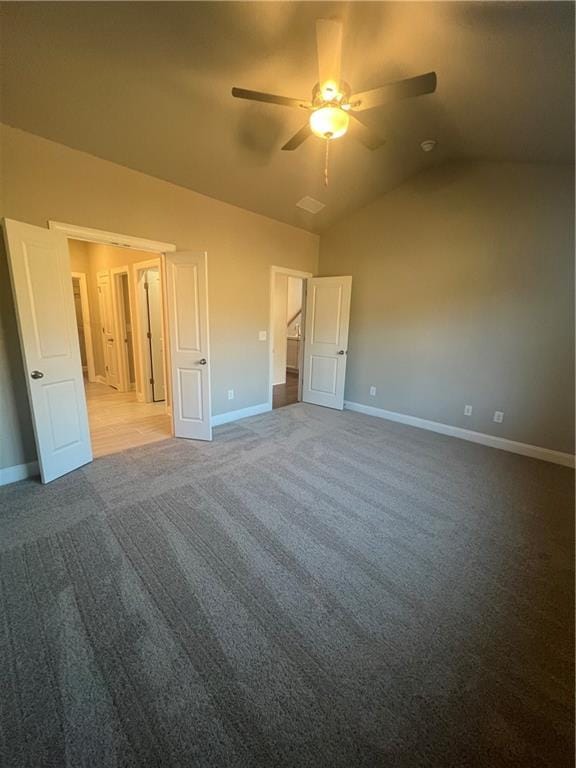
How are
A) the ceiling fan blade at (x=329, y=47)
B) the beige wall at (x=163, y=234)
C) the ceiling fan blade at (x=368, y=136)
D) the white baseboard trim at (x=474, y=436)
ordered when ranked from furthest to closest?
1. the white baseboard trim at (x=474, y=436)
2. the beige wall at (x=163, y=234)
3. the ceiling fan blade at (x=368, y=136)
4. the ceiling fan blade at (x=329, y=47)

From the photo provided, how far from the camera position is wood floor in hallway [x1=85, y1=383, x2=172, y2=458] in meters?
3.57

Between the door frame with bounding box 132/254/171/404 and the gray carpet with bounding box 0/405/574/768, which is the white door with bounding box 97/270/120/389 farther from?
the gray carpet with bounding box 0/405/574/768

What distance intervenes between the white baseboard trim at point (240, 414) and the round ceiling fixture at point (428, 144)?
3694 mm

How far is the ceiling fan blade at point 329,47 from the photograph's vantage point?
155cm

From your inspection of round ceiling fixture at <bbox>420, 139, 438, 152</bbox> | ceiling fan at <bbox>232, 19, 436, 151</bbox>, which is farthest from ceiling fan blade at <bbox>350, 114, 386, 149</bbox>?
round ceiling fixture at <bbox>420, 139, 438, 152</bbox>

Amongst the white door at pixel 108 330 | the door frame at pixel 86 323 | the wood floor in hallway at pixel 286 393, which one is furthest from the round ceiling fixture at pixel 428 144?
the door frame at pixel 86 323

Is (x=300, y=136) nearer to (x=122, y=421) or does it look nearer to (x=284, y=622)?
(x=284, y=622)

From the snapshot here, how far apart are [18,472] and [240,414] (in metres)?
2.47

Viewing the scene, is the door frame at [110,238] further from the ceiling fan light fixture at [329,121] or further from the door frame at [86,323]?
the door frame at [86,323]

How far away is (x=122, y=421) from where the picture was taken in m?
4.25

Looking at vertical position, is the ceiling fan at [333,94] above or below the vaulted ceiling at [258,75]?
below

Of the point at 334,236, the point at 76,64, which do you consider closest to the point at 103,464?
the point at 76,64

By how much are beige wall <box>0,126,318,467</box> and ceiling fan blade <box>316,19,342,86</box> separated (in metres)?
2.18

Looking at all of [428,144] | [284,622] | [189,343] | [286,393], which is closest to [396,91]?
[428,144]
